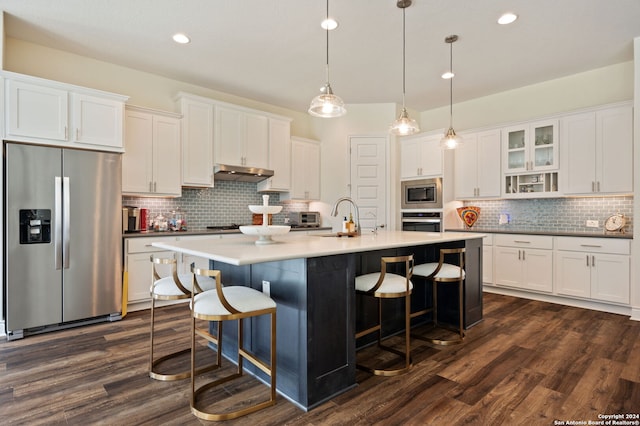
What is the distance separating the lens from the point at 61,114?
3490 mm

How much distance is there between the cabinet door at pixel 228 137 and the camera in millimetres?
4998

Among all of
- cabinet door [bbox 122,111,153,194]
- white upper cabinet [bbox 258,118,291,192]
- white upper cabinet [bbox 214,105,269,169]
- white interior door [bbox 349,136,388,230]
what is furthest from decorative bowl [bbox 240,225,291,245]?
white interior door [bbox 349,136,388,230]

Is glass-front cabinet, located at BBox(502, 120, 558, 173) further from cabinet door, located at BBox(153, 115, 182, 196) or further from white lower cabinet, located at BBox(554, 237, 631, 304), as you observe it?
cabinet door, located at BBox(153, 115, 182, 196)

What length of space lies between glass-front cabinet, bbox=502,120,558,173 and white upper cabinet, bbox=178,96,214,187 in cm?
425

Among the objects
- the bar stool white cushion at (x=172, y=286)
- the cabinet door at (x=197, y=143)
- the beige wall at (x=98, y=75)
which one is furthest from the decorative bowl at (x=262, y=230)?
the beige wall at (x=98, y=75)

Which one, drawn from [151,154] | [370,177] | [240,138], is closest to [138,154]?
[151,154]

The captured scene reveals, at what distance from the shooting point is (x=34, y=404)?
7.00ft

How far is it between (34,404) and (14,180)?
2.14 m

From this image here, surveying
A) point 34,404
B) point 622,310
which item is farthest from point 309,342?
point 622,310

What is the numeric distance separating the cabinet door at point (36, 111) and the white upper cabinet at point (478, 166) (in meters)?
5.26

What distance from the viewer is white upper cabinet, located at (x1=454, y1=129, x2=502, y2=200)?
522 centimetres

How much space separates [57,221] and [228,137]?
7.85ft

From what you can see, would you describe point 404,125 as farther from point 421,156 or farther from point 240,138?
point 240,138

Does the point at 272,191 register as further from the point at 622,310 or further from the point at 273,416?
the point at 622,310
